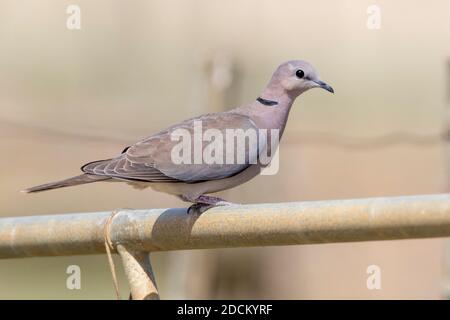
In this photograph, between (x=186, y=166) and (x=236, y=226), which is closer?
(x=236, y=226)

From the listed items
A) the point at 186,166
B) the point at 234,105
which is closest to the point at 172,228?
the point at 186,166

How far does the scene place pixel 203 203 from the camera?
3.43 meters

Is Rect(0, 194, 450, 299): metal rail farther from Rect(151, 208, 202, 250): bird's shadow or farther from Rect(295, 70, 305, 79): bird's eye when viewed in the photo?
Rect(295, 70, 305, 79): bird's eye

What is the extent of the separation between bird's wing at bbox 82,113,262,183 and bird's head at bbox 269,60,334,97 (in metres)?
0.33

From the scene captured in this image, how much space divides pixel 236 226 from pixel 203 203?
620mm

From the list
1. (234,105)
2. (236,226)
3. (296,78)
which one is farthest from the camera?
(234,105)

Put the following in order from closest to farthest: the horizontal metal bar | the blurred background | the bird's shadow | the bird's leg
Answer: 1. the horizontal metal bar
2. the bird's shadow
3. the bird's leg
4. the blurred background

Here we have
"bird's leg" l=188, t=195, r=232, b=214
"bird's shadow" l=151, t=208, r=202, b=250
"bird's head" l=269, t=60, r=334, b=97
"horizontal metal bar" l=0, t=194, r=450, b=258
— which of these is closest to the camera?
"horizontal metal bar" l=0, t=194, r=450, b=258

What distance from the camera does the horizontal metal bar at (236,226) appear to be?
8.18ft

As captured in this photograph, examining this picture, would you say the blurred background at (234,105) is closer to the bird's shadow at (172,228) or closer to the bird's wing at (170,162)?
the bird's wing at (170,162)

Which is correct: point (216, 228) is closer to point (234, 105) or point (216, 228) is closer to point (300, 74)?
point (300, 74)

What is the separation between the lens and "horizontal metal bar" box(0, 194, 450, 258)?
2492mm

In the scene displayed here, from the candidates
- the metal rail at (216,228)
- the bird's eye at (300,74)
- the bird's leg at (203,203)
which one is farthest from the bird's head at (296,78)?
the metal rail at (216,228)

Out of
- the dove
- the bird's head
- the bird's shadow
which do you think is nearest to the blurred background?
the bird's head
